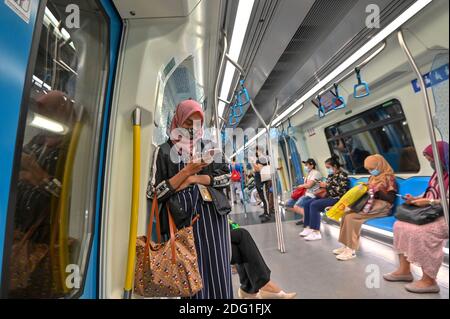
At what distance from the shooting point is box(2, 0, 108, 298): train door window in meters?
0.62

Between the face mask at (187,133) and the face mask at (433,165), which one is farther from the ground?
the face mask at (187,133)

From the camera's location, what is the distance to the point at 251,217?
2402mm

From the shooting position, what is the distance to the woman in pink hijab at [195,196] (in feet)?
3.05

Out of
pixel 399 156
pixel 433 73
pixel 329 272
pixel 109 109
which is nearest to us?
pixel 433 73

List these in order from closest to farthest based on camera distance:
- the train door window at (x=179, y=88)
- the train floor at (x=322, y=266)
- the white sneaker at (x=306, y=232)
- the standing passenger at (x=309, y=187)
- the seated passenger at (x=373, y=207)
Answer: the train floor at (x=322, y=266) < the train door window at (x=179, y=88) < the seated passenger at (x=373, y=207) < the white sneaker at (x=306, y=232) < the standing passenger at (x=309, y=187)

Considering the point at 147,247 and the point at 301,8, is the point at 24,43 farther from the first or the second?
the point at 301,8

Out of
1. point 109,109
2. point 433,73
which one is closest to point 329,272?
point 433,73

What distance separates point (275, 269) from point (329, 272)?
44 cm

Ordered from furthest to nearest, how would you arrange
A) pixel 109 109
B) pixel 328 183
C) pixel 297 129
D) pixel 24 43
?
pixel 297 129, pixel 328 183, pixel 109 109, pixel 24 43

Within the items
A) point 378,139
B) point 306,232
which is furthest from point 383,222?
point 378,139

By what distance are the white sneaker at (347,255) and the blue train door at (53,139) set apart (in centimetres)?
205

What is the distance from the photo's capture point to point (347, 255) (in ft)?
6.34

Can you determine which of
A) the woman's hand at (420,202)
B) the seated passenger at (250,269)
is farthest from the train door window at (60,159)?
the woman's hand at (420,202)

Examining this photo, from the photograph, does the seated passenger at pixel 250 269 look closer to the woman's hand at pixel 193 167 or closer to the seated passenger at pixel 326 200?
the woman's hand at pixel 193 167
